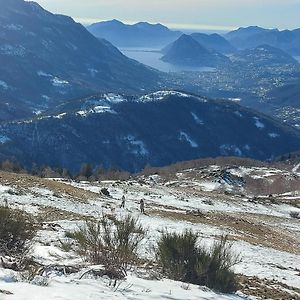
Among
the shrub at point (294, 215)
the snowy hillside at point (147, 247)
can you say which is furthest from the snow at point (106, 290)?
the shrub at point (294, 215)

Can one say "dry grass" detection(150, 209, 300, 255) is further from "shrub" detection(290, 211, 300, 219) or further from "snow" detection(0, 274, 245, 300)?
"shrub" detection(290, 211, 300, 219)

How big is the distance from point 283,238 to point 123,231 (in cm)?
1719

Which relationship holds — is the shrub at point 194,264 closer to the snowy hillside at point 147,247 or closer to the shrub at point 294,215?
the snowy hillside at point 147,247

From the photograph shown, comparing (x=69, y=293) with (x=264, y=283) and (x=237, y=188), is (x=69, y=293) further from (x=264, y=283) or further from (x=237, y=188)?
(x=237, y=188)

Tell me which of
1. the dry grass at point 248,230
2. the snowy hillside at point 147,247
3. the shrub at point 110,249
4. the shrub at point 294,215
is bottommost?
the shrub at point 294,215

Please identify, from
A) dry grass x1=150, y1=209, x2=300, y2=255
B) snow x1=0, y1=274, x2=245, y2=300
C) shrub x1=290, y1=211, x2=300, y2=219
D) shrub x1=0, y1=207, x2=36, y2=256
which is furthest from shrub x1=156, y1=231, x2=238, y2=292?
shrub x1=290, y1=211, x2=300, y2=219

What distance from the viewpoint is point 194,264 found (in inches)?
421

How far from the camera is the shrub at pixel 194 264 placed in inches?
415

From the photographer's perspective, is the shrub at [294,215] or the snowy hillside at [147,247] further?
the shrub at [294,215]

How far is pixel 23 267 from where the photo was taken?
909 centimetres

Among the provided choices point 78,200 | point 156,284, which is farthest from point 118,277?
point 78,200

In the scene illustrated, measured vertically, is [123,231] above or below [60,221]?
above

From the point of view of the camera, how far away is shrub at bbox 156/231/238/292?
1054cm

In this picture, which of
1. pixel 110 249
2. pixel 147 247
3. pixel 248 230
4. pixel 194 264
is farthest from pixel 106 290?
pixel 248 230
